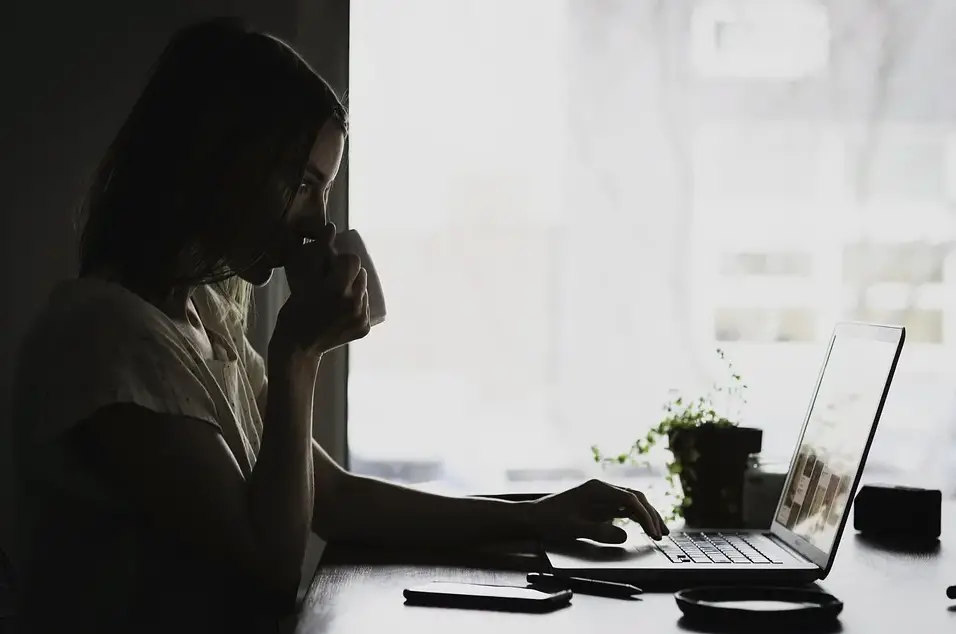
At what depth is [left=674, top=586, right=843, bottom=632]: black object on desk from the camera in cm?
91

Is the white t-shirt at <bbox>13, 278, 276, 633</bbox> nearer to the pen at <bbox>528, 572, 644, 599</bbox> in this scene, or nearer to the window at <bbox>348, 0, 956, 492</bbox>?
the pen at <bbox>528, 572, 644, 599</bbox>

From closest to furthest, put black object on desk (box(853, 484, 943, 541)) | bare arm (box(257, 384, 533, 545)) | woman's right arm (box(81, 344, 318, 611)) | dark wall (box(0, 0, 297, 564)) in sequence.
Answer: woman's right arm (box(81, 344, 318, 611)) < bare arm (box(257, 384, 533, 545)) < black object on desk (box(853, 484, 943, 541)) < dark wall (box(0, 0, 297, 564))

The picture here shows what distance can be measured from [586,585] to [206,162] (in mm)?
598

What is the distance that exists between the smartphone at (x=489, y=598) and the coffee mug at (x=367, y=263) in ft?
1.21

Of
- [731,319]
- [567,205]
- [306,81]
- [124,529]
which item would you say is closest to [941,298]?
[731,319]

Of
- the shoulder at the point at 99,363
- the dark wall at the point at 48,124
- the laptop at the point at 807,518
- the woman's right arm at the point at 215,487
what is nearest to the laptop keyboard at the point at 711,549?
the laptop at the point at 807,518

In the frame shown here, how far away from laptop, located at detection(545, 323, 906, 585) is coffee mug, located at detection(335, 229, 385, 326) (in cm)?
35

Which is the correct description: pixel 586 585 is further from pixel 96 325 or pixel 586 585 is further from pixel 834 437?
pixel 96 325

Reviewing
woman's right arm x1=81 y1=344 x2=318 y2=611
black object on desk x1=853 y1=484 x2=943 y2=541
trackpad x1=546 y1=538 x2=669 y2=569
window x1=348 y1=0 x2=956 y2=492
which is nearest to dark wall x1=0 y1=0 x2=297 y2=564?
window x1=348 y1=0 x2=956 y2=492

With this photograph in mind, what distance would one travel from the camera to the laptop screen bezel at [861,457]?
3.67 ft

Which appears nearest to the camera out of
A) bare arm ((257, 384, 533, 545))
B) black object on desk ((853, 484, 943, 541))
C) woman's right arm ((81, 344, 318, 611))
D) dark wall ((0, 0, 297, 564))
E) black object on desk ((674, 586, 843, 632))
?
black object on desk ((674, 586, 843, 632))

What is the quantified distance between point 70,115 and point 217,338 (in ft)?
2.29

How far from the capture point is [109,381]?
103cm

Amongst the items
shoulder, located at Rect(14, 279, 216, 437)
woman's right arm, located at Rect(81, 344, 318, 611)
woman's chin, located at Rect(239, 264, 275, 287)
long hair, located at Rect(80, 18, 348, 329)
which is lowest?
woman's right arm, located at Rect(81, 344, 318, 611)
